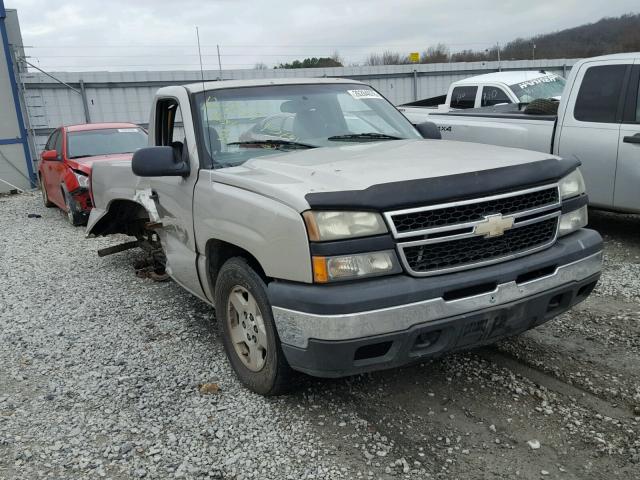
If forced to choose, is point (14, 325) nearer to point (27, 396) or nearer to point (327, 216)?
point (27, 396)

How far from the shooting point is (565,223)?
3344 mm

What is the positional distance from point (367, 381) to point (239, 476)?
3.61 ft

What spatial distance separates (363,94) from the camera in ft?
15.0

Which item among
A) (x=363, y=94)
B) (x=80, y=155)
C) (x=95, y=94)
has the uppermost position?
(x=95, y=94)

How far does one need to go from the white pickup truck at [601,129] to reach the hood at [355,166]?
284cm

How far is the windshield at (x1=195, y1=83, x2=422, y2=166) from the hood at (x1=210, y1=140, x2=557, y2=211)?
0.21 meters

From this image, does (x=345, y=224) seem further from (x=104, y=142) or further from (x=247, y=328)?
(x=104, y=142)

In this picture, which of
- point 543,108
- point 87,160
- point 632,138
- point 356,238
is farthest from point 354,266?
point 87,160

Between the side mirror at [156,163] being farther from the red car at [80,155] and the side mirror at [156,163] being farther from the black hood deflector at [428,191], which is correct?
the red car at [80,155]

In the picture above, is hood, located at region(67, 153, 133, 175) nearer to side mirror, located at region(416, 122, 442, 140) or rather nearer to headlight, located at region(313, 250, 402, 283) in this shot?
side mirror, located at region(416, 122, 442, 140)

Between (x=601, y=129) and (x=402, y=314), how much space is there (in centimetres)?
464

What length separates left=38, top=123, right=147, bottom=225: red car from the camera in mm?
9070

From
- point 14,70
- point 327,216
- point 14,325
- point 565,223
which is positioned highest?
point 14,70

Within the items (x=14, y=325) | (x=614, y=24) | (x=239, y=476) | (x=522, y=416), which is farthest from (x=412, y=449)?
(x=614, y=24)
